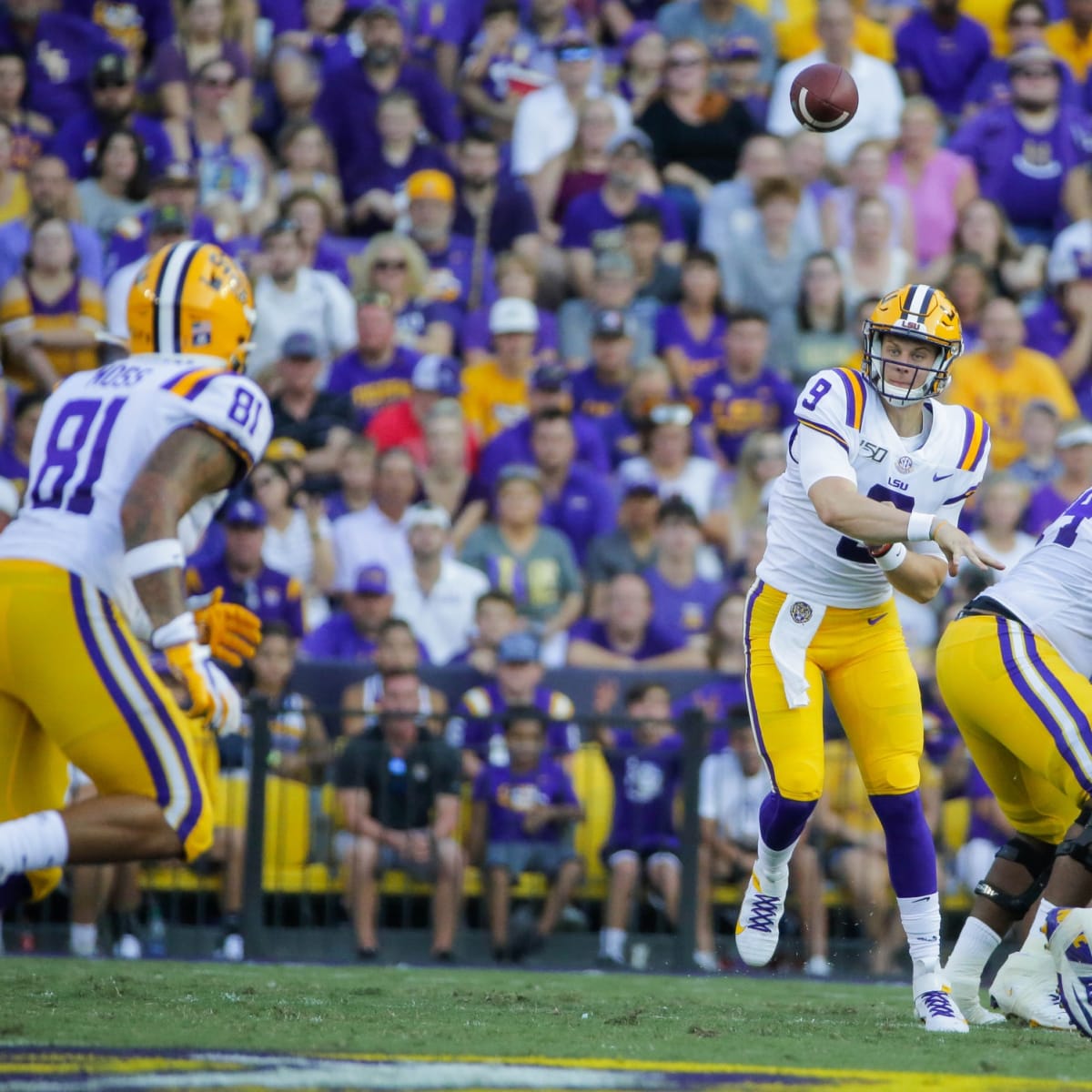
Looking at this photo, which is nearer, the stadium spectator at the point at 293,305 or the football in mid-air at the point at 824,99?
the football in mid-air at the point at 824,99

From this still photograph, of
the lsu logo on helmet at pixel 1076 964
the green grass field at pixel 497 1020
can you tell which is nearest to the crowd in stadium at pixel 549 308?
the green grass field at pixel 497 1020

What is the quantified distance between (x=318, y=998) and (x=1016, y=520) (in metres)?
5.72

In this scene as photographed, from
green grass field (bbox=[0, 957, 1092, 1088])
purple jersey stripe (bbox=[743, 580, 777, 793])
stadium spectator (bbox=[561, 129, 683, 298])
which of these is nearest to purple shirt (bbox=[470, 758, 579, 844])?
green grass field (bbox=[0, 957, 1092, 1088])

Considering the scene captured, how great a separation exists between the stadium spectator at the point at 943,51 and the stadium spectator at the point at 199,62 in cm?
483

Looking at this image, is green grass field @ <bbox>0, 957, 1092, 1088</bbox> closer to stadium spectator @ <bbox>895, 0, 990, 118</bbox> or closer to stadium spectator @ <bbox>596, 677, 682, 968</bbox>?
stadium spectator @ <bbox>596, 677, 682, 968</bbox>

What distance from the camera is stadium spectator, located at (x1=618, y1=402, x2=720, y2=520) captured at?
10.8 m

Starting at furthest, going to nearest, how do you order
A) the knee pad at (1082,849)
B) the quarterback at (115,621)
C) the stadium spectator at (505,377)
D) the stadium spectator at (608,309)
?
the stadium spectator at (608,309) → the stadium spectator at (505,377) → the knee pad at (1082,849) → the quarterback at (115,621)

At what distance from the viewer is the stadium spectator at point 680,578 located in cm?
1029

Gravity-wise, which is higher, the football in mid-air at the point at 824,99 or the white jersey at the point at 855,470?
the football in mid-air at the point at 824,99

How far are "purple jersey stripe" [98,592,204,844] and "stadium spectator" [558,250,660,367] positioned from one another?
262 inches

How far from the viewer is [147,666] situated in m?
5.15

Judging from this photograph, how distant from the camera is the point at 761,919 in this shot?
661cm

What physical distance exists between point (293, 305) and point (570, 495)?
203 cm

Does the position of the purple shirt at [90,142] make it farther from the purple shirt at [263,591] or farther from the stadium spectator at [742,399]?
the stadium spectator at [742,399]
